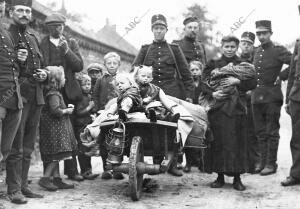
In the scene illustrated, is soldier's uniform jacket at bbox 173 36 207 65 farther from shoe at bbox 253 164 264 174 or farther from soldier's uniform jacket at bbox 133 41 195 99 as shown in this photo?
shoe at bbox 253 164 264 174

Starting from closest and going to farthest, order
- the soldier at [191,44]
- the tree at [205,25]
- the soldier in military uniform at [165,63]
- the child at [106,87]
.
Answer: the child at [106,87] → the soldier in military uniform at [165,63] → the soldier at [191,44] → the tree at [205,25]

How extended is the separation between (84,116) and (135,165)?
7.43 ft

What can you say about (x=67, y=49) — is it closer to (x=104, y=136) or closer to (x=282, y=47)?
(x=104, y=136)

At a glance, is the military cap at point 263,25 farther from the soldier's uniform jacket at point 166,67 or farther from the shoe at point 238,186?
the shoe at point 238,186

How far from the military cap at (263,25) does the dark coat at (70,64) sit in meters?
3.19

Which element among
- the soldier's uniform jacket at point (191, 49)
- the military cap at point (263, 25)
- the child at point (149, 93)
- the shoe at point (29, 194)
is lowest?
the shoe at point (29, 194)

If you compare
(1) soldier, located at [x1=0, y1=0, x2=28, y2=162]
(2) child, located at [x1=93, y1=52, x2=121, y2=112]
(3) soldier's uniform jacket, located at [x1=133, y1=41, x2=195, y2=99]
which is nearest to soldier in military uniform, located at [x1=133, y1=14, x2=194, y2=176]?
(3) soldier's uniform jacket, located at [x1=133, y1=41, x2=195, y2=99]

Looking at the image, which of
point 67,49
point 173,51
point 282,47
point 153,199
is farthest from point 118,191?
point 282,47

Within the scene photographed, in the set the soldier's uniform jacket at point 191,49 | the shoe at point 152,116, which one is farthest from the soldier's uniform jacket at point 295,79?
the shoe at point 152,116

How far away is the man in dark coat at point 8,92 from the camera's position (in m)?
5.00

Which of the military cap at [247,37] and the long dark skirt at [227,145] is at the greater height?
the military cap at [247,37]

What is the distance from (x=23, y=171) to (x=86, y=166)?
174 centimetres

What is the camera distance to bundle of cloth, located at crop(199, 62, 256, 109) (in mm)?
6375

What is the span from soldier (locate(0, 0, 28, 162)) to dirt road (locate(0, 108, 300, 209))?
739mm
